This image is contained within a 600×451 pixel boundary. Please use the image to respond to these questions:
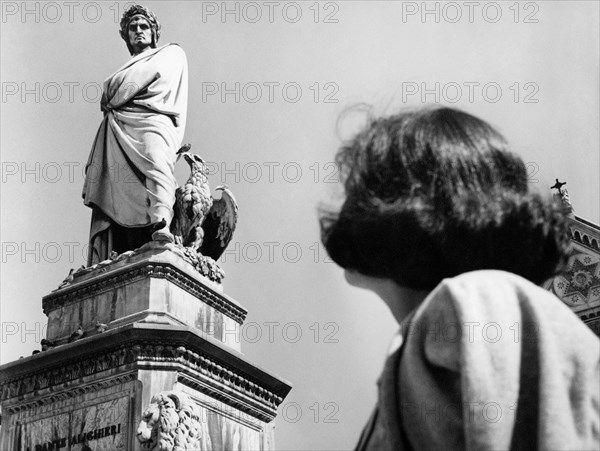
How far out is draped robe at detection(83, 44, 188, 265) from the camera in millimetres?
8922

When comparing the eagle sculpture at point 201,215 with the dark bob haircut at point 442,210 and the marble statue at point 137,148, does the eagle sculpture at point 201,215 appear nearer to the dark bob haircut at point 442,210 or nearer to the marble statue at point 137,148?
the marble statue at point 137,148

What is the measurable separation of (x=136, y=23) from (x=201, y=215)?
258 cm

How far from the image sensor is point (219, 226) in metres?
9.37

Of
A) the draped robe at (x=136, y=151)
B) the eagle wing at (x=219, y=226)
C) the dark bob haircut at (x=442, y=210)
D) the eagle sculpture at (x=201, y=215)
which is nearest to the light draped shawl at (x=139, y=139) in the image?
the draped robe at (x=136, y=151)

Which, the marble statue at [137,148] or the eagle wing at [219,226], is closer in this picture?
the marble statue at [137,148]

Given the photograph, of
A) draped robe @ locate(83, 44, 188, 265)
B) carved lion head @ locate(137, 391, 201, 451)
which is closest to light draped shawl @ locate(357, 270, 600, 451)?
carved lion head @ locate(137, 391, 201, 451)

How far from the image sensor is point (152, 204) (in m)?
8.80

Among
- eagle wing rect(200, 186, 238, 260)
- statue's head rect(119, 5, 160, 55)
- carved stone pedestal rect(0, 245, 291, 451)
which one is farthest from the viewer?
statue's head rect(119, 5, 160, 55)

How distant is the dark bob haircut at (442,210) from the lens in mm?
2217

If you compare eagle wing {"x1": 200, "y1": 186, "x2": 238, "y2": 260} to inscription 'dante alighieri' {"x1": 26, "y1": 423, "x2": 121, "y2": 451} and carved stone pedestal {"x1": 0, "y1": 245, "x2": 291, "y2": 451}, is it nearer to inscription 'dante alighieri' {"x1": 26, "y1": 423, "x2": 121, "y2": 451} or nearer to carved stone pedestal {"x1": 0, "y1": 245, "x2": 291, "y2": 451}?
carved stone pedestal {"x1": 0, "y1": 245, "x2": 291, "y2": 451}

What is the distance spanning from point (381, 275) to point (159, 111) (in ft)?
24.4

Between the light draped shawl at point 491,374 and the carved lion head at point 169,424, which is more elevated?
the carved lion head at point 169,424

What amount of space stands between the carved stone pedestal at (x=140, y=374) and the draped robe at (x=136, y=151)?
1.55 feet

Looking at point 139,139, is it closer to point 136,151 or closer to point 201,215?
point 136,151
